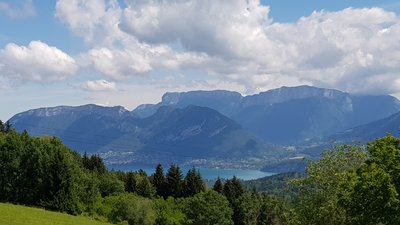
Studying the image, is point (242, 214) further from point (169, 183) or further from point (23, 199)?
point (23, 199)

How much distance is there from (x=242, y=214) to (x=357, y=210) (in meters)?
80.3

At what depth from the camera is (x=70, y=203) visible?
64.9m

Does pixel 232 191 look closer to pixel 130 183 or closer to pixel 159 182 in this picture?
pixel 159 182

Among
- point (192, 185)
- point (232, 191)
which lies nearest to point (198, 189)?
point (192, 185)

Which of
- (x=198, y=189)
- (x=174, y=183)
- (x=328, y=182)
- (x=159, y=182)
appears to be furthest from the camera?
(x=159, y=182)

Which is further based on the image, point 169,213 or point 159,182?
point 159,182

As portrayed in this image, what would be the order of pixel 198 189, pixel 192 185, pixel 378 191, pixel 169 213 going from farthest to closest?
pixel 192 185 < pixel 198 189 < pixel 169 213 < pixel 378 191

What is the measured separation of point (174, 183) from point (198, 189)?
278 inches

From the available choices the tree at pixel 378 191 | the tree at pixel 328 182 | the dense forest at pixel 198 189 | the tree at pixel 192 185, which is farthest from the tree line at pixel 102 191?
the tree at pixel 378 191

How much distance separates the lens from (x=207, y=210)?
86.9 m

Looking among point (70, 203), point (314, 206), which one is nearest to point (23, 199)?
point (70, 203)

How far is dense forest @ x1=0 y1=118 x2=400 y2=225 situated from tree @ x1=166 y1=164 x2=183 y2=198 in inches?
10.9

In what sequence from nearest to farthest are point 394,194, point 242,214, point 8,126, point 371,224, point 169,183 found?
point 394,194, point 371,224, point 242,214, point 169,183, point 8,126

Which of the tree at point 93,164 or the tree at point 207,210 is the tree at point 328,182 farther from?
the tree at point 93,164
